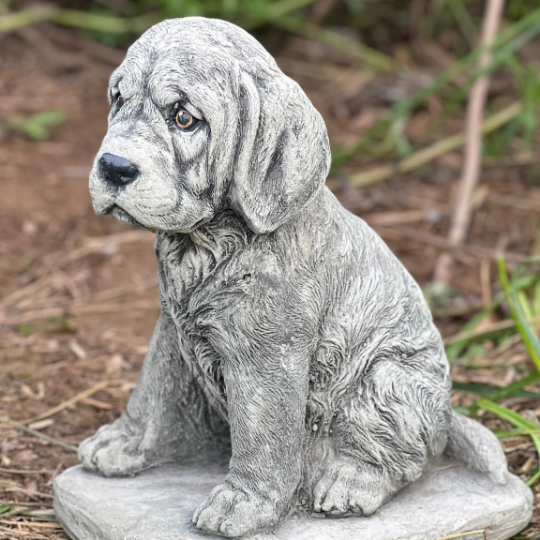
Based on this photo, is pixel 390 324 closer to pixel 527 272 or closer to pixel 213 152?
pixel 213 152

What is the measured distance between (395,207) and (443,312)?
1.25m

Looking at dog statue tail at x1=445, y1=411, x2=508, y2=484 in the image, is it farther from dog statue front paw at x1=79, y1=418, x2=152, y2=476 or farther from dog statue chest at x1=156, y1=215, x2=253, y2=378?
dog statue front paw at x1=79, y1=418, x2=152, y2=476

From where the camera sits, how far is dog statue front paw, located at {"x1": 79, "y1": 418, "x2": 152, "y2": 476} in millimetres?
2873

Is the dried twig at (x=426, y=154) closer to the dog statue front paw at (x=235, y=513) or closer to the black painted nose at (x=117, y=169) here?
the dog statue front paw at (x=235, y=513)

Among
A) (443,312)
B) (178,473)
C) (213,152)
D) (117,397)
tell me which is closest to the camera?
(213,152)

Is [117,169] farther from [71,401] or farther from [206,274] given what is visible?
[71,401]

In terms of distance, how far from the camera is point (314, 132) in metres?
2.34

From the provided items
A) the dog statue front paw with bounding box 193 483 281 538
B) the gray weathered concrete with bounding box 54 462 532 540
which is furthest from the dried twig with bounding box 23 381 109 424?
the dog statue front paw with bounding box 193 483 281 538

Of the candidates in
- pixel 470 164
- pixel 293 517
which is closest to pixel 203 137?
pixel 293 517

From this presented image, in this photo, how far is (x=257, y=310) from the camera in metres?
2.43

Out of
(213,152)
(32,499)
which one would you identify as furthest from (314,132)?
(32,499)

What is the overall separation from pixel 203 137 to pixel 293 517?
116 centimetres

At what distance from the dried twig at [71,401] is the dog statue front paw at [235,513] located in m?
1.21

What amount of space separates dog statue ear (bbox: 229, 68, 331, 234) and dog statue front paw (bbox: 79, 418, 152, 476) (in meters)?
0.97
